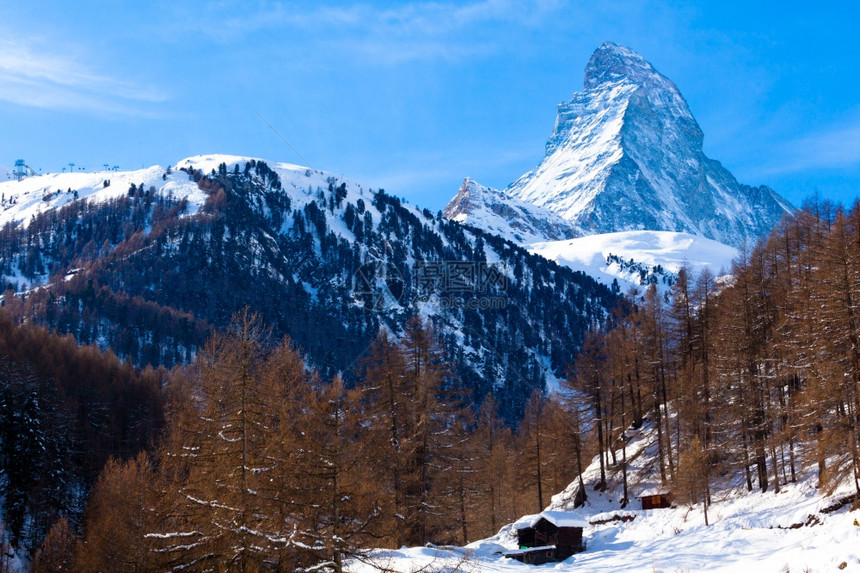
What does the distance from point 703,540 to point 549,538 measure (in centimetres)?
1007

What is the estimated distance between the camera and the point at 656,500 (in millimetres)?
44062

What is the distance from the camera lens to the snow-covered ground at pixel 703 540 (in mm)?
22984

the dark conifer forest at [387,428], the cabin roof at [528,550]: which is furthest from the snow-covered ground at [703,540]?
the dark conifer forest at [387,428]

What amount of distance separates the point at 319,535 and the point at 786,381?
1263 inches

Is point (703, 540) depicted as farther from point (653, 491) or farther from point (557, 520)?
point (653, 491)

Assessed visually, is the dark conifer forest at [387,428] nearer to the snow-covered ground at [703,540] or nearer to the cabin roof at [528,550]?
the snow-covered ground at [703,540]

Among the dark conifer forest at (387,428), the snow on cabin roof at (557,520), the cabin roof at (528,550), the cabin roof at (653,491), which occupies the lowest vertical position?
the cabin roof at (528,550)

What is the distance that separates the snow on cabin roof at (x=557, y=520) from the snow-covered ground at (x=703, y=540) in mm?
1545

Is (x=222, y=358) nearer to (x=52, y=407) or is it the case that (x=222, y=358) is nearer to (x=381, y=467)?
(x=381, y=467)

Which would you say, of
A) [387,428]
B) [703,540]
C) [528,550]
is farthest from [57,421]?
[703,540]

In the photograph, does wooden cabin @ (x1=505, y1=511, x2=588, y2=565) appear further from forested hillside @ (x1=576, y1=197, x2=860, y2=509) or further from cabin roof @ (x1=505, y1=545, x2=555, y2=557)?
forested hillside @ (x1=576, y1=197, x2=860, y2=509)

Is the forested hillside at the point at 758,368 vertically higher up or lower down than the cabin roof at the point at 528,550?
higher up

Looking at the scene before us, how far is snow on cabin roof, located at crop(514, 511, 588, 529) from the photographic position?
40.5 metres

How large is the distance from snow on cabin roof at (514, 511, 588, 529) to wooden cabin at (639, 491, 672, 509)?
5392mm
